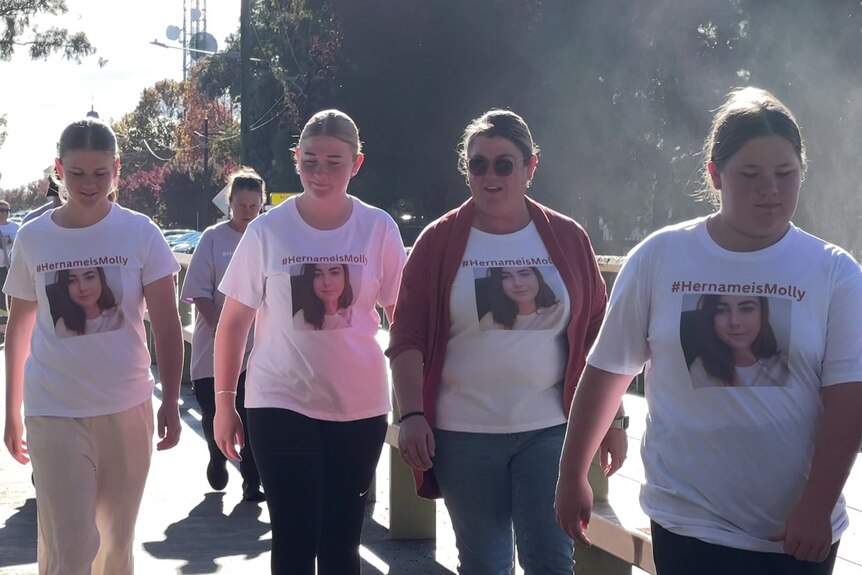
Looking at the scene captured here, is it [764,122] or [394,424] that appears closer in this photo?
[764,122]

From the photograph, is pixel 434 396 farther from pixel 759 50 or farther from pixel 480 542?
pixel 759 50

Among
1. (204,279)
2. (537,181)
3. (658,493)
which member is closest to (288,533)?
(658,493)

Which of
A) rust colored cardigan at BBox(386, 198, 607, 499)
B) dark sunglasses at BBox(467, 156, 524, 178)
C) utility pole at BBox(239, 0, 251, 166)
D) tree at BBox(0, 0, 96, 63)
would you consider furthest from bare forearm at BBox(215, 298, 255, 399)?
tree at BBox(0, 0, 96, 63)

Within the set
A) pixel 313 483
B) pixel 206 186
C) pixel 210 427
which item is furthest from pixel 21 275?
pixel 206 186

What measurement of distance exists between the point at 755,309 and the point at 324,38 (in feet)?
131

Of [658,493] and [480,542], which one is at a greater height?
[658,493]

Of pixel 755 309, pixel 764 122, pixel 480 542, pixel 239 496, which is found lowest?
pixel 239 496

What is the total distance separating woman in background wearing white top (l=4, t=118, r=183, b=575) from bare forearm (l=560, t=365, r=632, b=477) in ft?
6.31

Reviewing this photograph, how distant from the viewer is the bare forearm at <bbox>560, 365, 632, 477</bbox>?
10.6 ft

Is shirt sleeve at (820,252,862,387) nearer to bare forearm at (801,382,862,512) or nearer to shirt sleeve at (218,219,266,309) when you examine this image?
bare forearm at (801,382,862,512)

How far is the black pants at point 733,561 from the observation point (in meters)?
2.93

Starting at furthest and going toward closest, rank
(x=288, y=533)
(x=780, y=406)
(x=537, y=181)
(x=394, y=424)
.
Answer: (x=537, y=181), (x=394, y=424), (x=288, y=533), (x=780, y=406)

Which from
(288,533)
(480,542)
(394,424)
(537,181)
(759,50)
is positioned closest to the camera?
(480,542)

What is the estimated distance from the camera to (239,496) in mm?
8336
